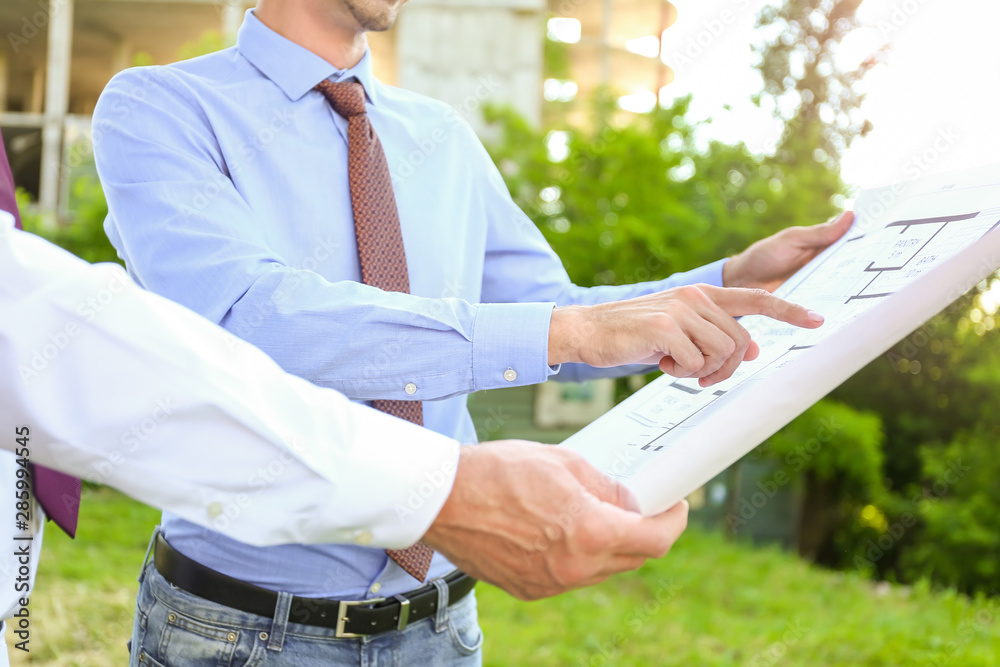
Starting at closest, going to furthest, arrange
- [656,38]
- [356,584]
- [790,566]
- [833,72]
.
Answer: [356,584]
[790,566]
[833,72]
[656,38]

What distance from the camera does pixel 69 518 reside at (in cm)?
111

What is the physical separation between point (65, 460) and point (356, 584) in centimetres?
68

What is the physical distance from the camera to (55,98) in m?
8.57

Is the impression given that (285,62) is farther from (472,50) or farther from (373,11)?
(472,50)

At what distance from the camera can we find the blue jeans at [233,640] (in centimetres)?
125

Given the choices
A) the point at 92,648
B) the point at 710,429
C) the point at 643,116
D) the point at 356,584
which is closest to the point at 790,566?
the point at 643,116

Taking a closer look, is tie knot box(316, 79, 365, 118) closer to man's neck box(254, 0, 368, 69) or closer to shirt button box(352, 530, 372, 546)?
man's neck box(254, 0, 368, 69)

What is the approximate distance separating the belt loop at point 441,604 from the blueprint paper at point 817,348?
520 mm

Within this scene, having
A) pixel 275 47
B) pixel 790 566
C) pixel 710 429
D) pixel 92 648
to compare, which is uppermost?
pixel 275 47

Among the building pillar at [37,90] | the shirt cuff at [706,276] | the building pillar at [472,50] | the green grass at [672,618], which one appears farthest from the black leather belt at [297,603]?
the building pillar at [37,90]

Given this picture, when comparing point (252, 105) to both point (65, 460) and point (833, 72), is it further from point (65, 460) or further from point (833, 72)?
point (833, 72)

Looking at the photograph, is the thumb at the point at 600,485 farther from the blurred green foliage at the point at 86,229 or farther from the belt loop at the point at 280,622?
the blurred green foliage at the point at 86,229

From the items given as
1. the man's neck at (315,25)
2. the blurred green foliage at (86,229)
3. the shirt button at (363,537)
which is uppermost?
the man's neck at (315,25)

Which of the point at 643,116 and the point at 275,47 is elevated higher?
the point at 275,47
